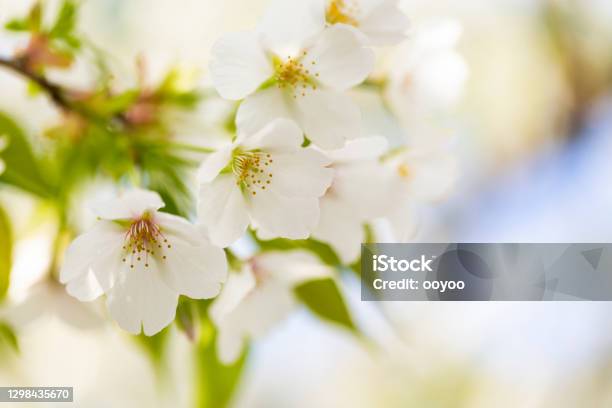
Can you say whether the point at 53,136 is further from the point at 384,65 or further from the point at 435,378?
the point at 435,378

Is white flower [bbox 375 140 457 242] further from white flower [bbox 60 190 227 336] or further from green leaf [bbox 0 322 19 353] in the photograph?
green leaf [bbox 0 322 19 353]

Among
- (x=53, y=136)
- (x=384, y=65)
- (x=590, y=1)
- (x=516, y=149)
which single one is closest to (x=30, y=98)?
(x=53, y=136)

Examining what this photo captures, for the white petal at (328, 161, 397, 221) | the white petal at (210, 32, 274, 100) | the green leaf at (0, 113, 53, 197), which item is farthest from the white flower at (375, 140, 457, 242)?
the green leaf at (0, 113, 53, 197)

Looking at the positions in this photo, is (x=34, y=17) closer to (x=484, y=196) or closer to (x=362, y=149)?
(x=362, y=149)

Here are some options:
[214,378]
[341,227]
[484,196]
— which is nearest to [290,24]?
[341,227]

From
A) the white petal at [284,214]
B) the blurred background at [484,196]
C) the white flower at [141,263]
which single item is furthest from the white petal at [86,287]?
the blurred background at [484,196]

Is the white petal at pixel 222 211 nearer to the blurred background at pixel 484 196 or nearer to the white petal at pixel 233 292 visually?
the white petal at pixel 233 292
